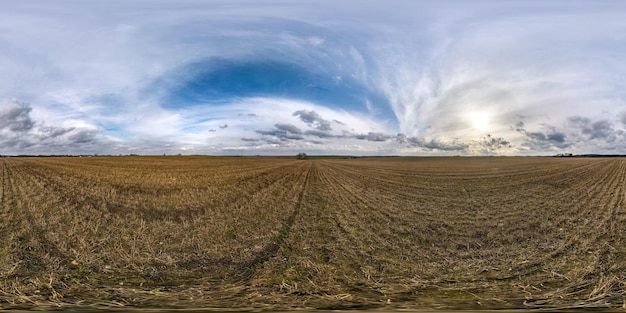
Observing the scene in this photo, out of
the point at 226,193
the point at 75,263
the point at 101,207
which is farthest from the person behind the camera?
the point at 226,193

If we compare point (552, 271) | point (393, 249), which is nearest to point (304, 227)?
point (393, 249)

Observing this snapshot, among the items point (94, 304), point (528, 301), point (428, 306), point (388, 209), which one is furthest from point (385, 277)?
point (388, 209)

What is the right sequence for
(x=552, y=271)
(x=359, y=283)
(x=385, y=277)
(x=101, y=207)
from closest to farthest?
(x=359, y=283)
(x=385, y=277)
(x=552, y=271)
(x=101, y=207)

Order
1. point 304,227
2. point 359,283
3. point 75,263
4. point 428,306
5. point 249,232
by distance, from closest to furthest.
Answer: point 428,306
point 359,283
point 75,263
point 249,232
point 304,227

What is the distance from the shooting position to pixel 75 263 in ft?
19.6

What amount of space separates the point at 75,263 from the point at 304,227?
200 inches

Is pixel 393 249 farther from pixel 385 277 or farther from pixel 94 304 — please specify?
pixel 94 304

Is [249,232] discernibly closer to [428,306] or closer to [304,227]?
[304,227]

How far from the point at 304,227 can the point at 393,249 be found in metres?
2.97

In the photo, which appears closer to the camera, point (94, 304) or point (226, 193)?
point (94, 304)

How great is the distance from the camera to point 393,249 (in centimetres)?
705

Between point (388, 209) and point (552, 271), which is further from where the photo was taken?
point (388, 209)

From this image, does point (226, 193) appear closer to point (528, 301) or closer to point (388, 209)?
point (388, 209)

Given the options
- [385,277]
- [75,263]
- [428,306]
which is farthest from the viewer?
[75,263]
